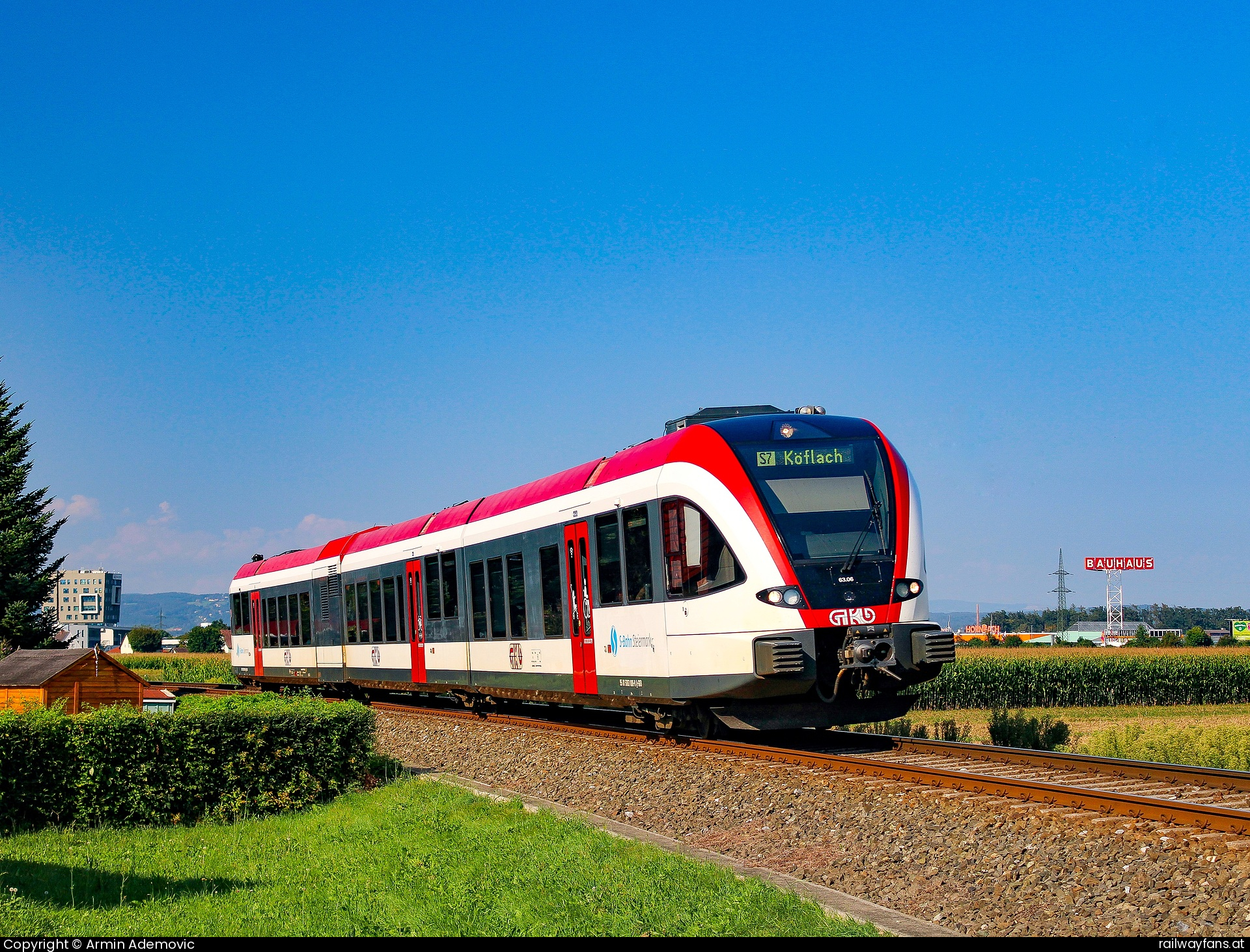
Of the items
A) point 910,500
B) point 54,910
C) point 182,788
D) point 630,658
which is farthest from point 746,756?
point 54,910

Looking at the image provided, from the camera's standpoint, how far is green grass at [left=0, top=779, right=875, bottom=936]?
7422mm

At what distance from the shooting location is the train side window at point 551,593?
17109mm

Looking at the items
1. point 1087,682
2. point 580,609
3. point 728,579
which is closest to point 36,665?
point 580,609

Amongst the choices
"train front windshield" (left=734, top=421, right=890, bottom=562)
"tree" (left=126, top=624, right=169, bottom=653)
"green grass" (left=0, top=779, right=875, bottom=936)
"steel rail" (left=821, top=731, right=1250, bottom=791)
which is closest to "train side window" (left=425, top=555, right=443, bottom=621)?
"green grass" (left=0, top=779, right=875, bottom=936)

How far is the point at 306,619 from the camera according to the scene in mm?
29859

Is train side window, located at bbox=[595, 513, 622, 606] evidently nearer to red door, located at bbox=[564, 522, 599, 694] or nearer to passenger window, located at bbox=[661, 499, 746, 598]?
red door, located at bbox=[564, 522, 599, 694]

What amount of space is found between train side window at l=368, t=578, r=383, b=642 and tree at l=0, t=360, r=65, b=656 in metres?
22.6

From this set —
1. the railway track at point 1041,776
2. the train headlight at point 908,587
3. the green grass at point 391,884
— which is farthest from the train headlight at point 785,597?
the green grass at point 391,884

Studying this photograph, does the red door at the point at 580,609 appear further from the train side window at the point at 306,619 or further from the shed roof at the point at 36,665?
the train side window at the point at 306,619

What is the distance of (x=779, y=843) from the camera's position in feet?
32.0

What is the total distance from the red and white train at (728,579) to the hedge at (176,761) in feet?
11.8

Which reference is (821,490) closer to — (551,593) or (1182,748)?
(551,593)

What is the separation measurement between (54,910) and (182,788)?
17.0 ft
